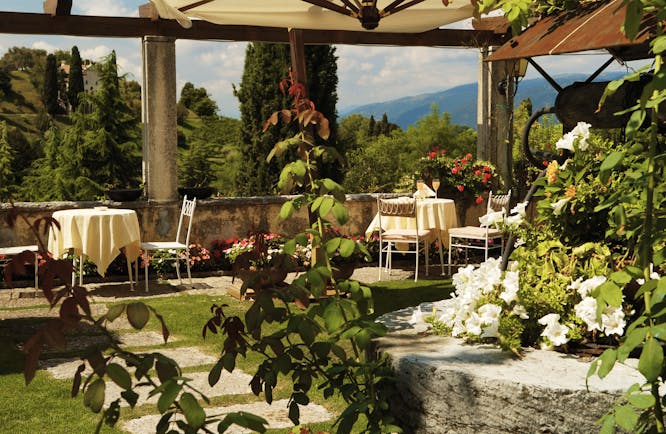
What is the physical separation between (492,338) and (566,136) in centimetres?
70

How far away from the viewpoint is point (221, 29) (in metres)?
9.35

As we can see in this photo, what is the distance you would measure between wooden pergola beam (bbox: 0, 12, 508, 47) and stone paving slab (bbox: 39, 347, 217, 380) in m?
4.26

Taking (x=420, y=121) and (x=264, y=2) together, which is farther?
(x=420, y=121)

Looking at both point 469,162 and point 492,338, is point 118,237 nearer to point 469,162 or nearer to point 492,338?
point 469,162

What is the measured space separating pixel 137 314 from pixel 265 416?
8.27ft

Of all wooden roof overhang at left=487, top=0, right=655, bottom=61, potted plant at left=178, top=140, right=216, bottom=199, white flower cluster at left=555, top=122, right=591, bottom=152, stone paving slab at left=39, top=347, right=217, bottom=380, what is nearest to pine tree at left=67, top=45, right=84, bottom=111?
potted plant at left=178, top=140, right=216, bottom=199

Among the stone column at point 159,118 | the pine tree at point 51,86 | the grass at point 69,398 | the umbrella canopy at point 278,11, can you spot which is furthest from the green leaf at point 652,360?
the pine tree at point 51,86

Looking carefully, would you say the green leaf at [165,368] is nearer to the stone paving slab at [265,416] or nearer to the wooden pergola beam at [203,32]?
the stone paving slab at [265,416]

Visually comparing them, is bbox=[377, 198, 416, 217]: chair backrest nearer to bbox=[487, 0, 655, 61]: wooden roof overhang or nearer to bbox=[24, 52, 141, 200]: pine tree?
bbox=[24, 52, 141, 200]: pine tree

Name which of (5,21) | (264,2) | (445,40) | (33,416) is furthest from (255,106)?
(33,416)

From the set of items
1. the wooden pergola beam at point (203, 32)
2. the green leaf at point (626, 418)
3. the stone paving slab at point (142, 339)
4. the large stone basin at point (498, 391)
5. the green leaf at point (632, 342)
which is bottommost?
Answer: the stone paving slab at point (142, 339)

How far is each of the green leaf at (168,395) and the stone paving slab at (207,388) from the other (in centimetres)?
282

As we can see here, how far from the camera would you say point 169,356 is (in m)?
5.27

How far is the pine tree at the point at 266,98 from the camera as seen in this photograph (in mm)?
13367
